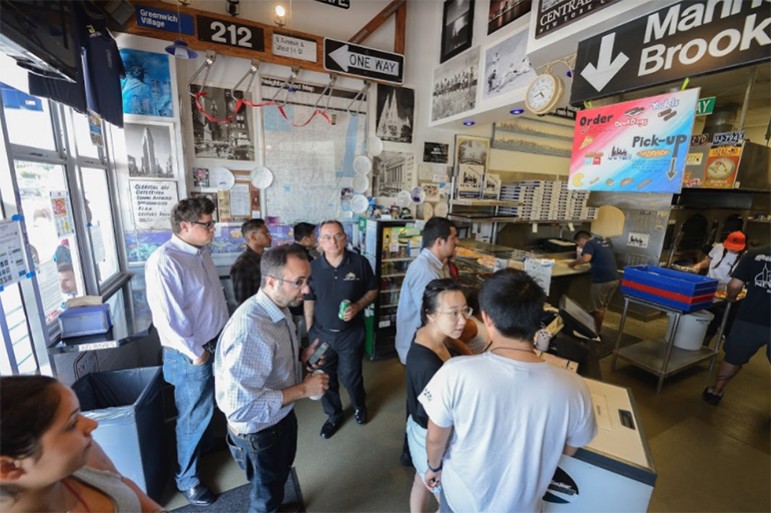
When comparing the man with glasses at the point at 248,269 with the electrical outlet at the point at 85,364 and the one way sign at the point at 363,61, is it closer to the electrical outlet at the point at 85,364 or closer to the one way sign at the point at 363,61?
the electrical outlet at the point at 85,364

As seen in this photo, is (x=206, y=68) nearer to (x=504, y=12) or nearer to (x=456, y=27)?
(x=456, y=27)

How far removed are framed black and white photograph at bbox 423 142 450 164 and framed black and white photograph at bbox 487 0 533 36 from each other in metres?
1.42

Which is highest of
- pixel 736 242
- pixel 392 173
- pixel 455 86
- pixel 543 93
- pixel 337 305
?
pixel 455 86

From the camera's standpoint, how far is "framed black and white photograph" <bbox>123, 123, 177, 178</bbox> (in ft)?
9.78

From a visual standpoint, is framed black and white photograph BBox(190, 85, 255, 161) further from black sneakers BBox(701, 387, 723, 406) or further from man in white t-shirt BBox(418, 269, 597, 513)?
black sneakers BBox(701, 387, 723, 406)

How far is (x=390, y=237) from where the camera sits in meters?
3.82

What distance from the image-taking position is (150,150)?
3.04 metres

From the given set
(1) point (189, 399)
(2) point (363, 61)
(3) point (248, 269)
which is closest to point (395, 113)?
(2) point (363, 61)

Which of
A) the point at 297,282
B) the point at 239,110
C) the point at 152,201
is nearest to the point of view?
the point at 297,282

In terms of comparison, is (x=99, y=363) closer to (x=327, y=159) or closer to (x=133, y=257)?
(x=133, y=257)

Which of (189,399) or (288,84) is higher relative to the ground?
(288,84)

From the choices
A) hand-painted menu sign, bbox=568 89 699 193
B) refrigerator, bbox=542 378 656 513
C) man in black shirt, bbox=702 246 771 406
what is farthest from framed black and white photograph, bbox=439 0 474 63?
refrigerator, bbox=542 378 656 513

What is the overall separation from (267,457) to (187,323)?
0.88m

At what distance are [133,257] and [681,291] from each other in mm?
5379
